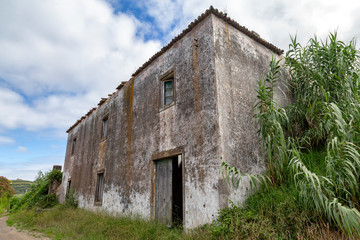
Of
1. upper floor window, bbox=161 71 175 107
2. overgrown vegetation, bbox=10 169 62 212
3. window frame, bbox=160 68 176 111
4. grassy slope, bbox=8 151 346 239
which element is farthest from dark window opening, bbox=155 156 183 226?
overgrown vegetation, bbox=10 169 62 212

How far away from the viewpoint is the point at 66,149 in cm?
1773

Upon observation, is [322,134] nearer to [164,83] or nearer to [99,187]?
[164,83]

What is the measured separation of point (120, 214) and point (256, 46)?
24.1 feet

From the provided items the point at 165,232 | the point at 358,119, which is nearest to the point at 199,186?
the point at 165,232

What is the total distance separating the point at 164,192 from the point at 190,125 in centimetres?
212

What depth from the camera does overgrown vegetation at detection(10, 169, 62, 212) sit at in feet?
48.5

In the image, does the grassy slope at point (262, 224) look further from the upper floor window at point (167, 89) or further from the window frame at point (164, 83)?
the upper floor window at point (167, 89)

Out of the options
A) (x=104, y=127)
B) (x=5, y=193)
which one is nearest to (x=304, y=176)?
(x=104, y=127)

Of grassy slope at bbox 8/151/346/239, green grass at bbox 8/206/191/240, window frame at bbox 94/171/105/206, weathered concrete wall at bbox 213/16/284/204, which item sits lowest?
green grass at bbox 8/206/191/240

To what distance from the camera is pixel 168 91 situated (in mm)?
7672

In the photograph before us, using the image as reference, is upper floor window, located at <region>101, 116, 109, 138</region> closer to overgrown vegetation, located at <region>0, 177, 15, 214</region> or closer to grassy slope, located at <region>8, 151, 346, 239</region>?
grassy slope, located at <region>8, 151, 346, 239</region>

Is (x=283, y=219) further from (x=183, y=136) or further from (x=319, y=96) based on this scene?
(x=319, y=96)

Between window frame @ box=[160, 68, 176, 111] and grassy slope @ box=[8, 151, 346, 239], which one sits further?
window frame @ box=[160, 68, 176, 111]

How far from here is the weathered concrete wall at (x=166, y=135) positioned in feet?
17.9
